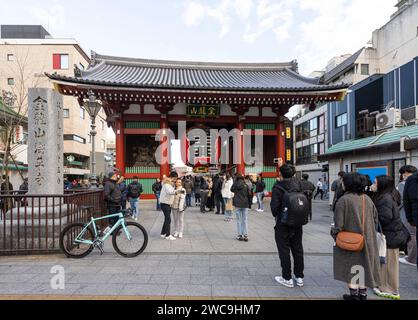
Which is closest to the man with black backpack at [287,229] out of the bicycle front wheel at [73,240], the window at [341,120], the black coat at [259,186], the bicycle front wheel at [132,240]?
the bicycle front wheel at [132,240]

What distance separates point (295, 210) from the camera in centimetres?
433

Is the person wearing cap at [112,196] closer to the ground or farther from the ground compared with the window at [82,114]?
closer to the ground

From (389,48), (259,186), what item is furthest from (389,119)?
(389,48)

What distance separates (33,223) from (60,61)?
36.9m

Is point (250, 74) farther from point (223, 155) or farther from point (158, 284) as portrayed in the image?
point (158, 284)

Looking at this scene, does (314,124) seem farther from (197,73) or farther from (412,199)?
(412,199)

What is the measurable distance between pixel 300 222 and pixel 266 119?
13698 millimetres

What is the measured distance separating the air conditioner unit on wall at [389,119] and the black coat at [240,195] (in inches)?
283

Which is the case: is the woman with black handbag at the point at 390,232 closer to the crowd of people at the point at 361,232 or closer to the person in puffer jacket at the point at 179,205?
the crowd of people at the point at 361,232

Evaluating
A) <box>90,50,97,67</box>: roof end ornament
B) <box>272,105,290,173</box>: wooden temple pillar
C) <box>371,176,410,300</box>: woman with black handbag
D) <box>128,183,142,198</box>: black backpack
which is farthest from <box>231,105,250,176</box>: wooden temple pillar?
<box>371,176,410,300</box>: woman with black handbag

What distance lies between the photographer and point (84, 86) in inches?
552

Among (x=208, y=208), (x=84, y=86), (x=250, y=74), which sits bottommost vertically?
(x=208, y=208)

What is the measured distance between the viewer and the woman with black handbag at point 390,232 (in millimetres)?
4102
